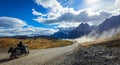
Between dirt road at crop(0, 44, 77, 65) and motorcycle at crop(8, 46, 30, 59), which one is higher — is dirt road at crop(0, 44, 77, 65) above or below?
below

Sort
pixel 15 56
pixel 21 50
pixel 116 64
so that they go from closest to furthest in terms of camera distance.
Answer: pixel 116 64
pixel 15 56
pixel 21 50

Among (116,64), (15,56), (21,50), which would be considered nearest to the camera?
(116,64)

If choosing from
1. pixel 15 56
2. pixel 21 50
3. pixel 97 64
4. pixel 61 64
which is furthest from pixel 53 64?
pixel 21 50

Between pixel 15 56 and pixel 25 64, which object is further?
pixel 15 56

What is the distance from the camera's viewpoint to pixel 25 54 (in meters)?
45.0

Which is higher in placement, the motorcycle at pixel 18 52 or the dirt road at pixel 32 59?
the motorcycle at pixel 18 52

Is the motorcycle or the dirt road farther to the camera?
the motorcycle

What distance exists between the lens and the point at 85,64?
1225 inches

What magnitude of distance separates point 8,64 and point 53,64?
6644 millimetres

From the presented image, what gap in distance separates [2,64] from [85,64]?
481 inches

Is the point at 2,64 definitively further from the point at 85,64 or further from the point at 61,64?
the point at 85,64

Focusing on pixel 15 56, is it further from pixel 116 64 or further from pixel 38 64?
pixel 116 64

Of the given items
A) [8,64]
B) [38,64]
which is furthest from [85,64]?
[8,64]

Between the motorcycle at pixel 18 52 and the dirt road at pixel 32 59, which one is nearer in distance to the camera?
the dirt road at pixel 32 59
